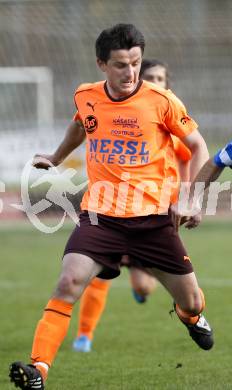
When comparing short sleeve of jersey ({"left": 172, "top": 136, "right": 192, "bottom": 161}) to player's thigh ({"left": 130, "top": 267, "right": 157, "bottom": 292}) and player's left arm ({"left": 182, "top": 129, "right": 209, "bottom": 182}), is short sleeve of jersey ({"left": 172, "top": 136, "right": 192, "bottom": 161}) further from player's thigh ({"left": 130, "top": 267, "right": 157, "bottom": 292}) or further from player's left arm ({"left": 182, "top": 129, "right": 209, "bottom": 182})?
player's thigh ({"left": 130, "top": 267, "right": 157, "bottom": 292})

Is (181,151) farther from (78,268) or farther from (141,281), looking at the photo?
(141,281)

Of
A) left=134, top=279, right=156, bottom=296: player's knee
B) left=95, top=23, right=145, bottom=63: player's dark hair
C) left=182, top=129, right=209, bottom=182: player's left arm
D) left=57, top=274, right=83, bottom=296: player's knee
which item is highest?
left=95, top=23, right=145, bottom=63: player's dark hair

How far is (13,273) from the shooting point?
12258 millimetres

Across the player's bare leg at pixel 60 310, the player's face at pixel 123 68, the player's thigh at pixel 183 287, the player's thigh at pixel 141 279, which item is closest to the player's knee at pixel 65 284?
the player's bare leg at pixel 60 310

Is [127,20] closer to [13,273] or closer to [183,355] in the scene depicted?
[13,273]

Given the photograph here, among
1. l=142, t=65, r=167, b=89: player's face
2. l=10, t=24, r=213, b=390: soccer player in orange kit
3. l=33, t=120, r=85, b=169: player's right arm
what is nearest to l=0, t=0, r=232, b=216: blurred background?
l=142, t=65, r=167, b=89: player's face

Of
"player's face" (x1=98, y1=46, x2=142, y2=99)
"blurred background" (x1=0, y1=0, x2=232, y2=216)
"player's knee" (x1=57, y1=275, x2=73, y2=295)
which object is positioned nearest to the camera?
"player's knee" (x1=57, y1=275, x2=73, y2=295)

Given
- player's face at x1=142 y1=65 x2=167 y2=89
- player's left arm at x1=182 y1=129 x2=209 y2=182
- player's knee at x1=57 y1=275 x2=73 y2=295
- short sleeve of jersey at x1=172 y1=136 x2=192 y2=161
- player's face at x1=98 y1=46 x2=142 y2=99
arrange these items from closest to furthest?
player's knee at x1=57 y1=275 x2=73 y2=295
player's face at x1=98 y1=46 x2=142 y2=99
player's left arm at x1=182 y1=129 x2=209 y2=182
short sleeve of jersey at x1=172 y1=136 x2=192 y2=161
player's face at x1=142 y1=65 x2=167 y2=89

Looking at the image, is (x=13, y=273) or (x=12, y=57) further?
(x=12, y=57)

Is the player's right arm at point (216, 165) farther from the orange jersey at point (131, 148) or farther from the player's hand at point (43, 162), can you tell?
the player's hand at point (43, 162)

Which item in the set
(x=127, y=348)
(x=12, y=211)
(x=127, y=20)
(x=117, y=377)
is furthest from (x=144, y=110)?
(x=12, y=211)

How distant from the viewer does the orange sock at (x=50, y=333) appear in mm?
5219

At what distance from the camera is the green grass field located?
610 cm

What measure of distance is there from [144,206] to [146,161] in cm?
27
